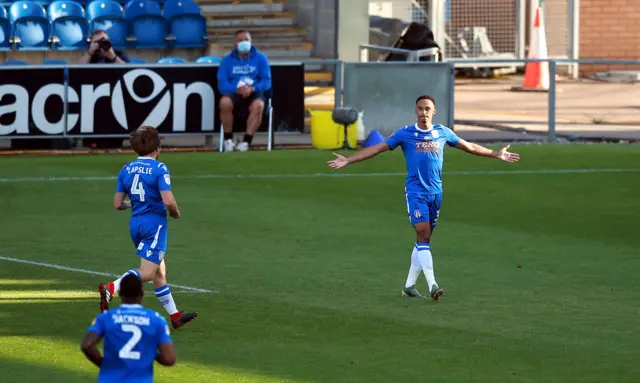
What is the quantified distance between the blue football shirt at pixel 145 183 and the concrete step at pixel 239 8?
22654 millimetres

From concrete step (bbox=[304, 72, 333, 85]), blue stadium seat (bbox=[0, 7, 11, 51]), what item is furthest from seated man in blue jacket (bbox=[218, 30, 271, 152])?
blue stadium seat (bbox=[0, 7, 11, 51])

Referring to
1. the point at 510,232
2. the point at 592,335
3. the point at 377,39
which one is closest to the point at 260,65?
the point at 510,232

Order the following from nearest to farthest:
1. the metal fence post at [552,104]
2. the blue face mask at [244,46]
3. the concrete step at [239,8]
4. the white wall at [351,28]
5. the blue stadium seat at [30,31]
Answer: the blue face mask at [244,46] < the metal fence post at [552,104] < the blue stadium seat at [30,31] < the white wall at [351,28] < the concrete step at [239,8]

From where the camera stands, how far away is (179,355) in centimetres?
947

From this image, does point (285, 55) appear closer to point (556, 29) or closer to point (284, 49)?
point (284, 49)

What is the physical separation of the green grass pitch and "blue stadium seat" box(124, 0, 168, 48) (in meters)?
6.84

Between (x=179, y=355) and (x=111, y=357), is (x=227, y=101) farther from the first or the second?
(x=111, y=357)

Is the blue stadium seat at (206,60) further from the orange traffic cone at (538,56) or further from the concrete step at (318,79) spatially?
the orange traffic cone at (538,56)

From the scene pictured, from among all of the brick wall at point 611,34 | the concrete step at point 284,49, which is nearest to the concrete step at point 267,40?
the concrete step at point 284,49

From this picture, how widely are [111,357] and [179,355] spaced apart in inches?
133

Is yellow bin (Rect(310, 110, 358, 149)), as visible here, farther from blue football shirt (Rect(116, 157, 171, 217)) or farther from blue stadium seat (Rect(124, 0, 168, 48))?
blue football shirt (Rect(116, 157, 171, 217))

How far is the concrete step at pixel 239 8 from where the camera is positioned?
3209 centimetres

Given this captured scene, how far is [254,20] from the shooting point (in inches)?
1248

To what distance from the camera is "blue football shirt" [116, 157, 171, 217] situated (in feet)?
31.6
